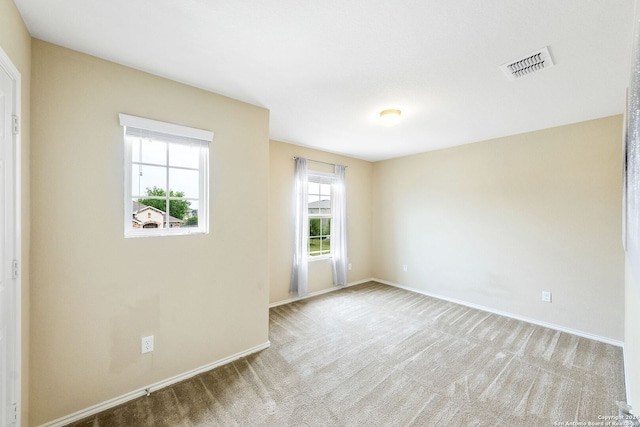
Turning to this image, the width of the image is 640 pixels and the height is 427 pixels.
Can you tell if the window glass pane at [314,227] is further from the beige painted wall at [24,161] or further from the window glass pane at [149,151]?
the beige painted wall at [24,161]

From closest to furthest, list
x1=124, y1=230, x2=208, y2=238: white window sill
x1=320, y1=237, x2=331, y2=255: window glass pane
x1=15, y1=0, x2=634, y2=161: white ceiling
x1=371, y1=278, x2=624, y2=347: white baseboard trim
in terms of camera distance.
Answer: x1=15, y1=0, x2=634, y2=161: white ceiling < x1=124, y1=230, x2=208, y2=238: white window sill < x1=371, y1=278, x2=624, y2=347: white baseboard trim < x1=320, y1=237, x2=331, y2=255: window glass pane

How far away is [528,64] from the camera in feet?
5.92

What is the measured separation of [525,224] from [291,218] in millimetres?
3234

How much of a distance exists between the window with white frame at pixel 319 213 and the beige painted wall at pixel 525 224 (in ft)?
4.60

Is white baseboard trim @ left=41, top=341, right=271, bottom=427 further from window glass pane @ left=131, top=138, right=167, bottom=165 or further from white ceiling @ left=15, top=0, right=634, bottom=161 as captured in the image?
white ceiling @ left=15, top=0, right=634, bottom=161

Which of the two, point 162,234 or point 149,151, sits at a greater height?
point 149,151

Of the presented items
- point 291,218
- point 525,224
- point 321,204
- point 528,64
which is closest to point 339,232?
point 321,204

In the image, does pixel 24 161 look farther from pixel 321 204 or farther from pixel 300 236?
pixel 321 204

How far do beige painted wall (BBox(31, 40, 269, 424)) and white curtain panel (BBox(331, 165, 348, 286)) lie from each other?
7.89 ft

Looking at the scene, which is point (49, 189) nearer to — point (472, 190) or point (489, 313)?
point (472, 190)

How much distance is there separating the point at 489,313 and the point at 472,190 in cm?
178

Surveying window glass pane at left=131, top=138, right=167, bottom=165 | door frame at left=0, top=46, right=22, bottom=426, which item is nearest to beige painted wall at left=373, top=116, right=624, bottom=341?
window glass pane at left=131, top=138, right=167, bottom=165

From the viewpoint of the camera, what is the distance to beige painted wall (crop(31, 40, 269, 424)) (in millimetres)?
1602

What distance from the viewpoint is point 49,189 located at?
5.27ft
